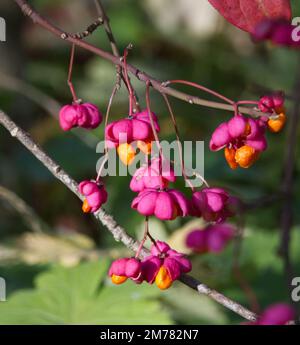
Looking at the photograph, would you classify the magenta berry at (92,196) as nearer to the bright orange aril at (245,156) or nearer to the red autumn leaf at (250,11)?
the bright orange aril at (245,156)

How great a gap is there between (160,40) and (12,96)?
4.51ft

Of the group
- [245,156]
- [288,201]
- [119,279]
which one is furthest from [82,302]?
[245,156]

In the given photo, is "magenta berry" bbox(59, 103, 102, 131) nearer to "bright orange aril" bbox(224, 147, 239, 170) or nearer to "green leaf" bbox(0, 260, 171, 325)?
A: "bright orange aril" bbox(224, 147, 239, 170)

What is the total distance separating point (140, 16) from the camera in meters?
4.19

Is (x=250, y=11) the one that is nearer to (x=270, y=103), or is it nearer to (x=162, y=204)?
(x=270, y=103)

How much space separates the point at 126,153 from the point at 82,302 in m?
0.78

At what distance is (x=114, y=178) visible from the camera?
2754 millimetres

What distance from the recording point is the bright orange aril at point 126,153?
120 cm

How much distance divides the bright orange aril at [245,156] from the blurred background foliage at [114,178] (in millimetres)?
451

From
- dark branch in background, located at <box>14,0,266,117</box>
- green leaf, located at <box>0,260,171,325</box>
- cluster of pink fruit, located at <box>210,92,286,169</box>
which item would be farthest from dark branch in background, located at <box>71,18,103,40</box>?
green leaf, located at <box>0,260,171,325</box>

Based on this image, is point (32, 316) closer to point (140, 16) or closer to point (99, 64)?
point (99, 64)

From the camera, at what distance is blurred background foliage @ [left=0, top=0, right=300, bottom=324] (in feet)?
6.41

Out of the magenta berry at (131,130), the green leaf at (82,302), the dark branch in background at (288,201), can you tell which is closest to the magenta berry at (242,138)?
the magenta berry at (131,130)
